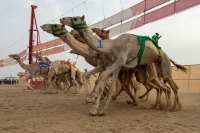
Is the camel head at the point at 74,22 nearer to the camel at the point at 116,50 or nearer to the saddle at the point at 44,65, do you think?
the camel at the point at 116,50

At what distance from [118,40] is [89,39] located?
746 millimetres

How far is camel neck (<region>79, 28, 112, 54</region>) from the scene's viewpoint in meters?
6.02

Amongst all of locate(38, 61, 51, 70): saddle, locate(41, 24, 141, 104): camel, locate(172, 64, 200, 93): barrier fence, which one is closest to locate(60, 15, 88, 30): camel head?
locate(41, 24, 141, 104): camel

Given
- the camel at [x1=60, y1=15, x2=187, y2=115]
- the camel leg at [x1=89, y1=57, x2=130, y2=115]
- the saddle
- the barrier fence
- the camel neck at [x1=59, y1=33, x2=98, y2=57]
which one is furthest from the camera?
the saddle

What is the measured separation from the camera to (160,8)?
10.6m

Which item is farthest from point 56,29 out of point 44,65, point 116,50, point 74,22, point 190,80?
point 44,65

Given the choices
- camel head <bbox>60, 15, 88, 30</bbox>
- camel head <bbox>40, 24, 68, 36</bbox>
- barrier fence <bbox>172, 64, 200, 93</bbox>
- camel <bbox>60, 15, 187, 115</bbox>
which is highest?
camel head <bbox>60, 15, 88, 30</bbox>

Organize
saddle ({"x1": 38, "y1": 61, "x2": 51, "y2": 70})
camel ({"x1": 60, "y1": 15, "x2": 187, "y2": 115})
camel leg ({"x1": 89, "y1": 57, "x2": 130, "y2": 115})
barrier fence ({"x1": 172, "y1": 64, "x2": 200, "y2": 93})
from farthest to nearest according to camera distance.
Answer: saddle ({"x1": 38, "y1": 61, "x2": 51, "y2": 70}) → barrier fence ({"x1": 172, "y1": 64, "x2": 200, "y2": 93}) → camel ({"x1": 60, "y1": 15, "x2": 187, "y2": 115}) → camel leg ({"x1": 89, "y1": 57, "x2": 130, "y2": 115})

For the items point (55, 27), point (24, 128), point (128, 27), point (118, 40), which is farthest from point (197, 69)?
point (24, 128)

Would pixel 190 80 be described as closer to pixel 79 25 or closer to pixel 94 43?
pixel 94 43

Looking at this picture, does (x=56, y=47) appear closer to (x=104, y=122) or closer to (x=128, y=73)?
(x=128, y=73)

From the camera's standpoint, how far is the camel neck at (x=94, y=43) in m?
6.02

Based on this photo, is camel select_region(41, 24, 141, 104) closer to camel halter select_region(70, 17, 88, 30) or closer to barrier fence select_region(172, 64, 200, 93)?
camel halter select_region(70, 17, 88, 30)

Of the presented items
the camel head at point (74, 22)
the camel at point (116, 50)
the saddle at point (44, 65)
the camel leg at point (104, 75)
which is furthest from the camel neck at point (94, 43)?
Result: the saddle at point (44, 65)
